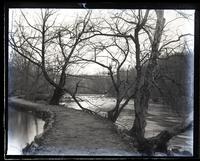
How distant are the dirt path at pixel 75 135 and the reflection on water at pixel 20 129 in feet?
0.15

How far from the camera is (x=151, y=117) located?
1.69 metres

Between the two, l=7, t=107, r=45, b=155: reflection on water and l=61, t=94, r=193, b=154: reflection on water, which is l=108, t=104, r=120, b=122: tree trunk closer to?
l=61, t=94, r=193, b=154: reflection on water

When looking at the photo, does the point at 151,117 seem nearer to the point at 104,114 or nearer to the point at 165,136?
the point at 165,136

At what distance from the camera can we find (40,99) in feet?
5.59

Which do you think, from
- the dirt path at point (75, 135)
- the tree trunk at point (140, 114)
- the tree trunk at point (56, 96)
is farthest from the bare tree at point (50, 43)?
the tree trunk at point (140, 114)

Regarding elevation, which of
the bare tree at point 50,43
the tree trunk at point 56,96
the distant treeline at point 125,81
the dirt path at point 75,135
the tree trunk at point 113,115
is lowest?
the dirt path at point 75,135

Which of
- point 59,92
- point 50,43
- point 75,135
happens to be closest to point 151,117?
point 75,135

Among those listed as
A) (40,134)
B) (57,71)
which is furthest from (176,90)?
(40,134)

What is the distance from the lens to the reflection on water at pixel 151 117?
168 cm

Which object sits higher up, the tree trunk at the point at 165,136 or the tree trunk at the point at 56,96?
the tree trunk at the point at 56,96

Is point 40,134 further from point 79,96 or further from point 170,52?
point 170,52

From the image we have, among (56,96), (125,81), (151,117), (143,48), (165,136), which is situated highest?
(143,48)

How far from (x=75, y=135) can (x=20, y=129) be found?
362mm

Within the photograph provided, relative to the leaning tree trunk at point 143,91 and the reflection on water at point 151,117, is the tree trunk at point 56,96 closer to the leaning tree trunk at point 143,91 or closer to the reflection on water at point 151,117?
the reflection on water at point 151,117
